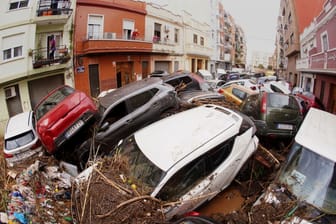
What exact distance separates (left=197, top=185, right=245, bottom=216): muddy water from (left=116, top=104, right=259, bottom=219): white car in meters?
0.20

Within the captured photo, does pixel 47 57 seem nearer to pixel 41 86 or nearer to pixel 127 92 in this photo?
pixel 41 86

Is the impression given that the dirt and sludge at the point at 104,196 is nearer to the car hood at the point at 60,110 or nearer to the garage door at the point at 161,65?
the car hood at the point at 60,110

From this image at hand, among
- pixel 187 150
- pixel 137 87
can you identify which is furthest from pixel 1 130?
pixel 187 150

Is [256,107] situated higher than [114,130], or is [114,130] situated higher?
[256,107]

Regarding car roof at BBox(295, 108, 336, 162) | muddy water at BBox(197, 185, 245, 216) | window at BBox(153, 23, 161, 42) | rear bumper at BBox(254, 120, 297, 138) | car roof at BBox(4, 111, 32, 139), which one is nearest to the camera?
car roof at BBox(295, 108, 336, 162)

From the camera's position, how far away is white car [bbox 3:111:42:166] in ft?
15.7

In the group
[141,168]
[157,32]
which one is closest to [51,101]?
[141,168]

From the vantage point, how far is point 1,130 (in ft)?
29.1

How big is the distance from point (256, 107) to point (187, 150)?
10.7 feet

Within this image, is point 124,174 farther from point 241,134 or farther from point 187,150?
point 241,134

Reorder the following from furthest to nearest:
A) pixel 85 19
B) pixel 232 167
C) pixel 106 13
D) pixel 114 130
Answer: pixel 106 13, pixel 85 19, pixel 114 130, pixel 232 167

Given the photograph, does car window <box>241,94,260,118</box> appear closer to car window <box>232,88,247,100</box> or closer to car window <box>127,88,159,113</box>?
car window <box>232,88,247,100</box>

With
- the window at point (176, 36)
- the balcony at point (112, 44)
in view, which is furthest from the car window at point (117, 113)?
the window at point (176, 36)

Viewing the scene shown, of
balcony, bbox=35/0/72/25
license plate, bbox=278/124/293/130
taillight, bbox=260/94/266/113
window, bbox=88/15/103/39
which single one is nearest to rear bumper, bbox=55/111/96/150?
taillight, bbox=260/94/266/113
